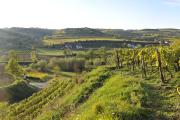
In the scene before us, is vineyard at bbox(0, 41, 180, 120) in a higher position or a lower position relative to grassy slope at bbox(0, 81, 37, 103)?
higher

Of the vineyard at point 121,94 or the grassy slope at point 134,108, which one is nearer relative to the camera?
the grassy slope at point 134,108

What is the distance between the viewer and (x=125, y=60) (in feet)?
258

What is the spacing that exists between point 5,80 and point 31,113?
165 ft

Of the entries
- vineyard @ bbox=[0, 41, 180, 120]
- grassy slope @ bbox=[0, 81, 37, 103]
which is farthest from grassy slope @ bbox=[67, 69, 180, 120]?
grassy slope @ bbox=[0, 81, 37, 103]

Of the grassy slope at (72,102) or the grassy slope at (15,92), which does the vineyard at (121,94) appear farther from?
the grassy slope at (15,92)

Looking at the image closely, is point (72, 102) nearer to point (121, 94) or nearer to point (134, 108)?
point (121, 94)

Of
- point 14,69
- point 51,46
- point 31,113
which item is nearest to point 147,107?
point 31,113

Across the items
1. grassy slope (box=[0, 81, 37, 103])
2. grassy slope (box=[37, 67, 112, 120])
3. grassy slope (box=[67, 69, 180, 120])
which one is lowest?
grassy slope (box=[0, 81, 37, 103])

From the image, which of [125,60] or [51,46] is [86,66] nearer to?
[125,60]

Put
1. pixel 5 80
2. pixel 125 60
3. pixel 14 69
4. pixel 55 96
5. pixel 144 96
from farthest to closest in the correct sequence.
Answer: pixel 14 69 → pixel 5 80 → pixel 125 60 → pixel 55 96 → pixel 144 96

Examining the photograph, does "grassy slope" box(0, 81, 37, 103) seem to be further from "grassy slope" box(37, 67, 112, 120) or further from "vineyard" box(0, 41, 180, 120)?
"grassy slope" box(37, 67, 112, 120)

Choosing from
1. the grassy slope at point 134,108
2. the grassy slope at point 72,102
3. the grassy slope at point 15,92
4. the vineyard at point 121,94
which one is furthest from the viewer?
the grassy slope at point 15,92

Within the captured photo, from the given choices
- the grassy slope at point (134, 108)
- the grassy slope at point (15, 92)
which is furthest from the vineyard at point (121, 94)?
the grassy slope at point (15, 92)

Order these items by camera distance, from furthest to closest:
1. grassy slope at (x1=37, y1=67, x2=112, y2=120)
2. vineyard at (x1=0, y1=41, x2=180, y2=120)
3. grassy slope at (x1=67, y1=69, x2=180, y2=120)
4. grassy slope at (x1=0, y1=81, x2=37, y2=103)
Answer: grassy slope at (x1=0, y1=81, x2=37, y2=103) → grassy slope at (x1=37, y1=67, x2=112, y2=120) → vineyard at (x1=0, y1=41, x2=180, y2=120) → grassy slope at (x1=67, y1=69, x2=180, y2=120)
